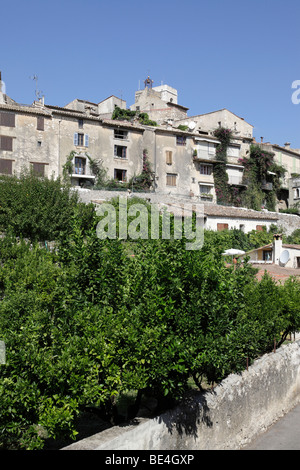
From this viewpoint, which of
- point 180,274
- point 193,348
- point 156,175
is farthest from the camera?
point 156,175

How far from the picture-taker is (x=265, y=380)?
40.3 feet

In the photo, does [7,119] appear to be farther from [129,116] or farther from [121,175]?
[129,116]

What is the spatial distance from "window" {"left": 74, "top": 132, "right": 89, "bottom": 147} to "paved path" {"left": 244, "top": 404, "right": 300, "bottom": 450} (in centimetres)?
Result: 3719

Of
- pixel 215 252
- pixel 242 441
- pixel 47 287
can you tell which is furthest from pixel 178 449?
pixel 47 287

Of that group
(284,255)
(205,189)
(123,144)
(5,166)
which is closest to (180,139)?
(205,189)

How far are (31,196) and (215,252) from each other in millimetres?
21648

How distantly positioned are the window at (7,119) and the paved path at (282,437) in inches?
1449

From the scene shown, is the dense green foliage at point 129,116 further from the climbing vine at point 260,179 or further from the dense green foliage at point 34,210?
the dense green foliage at point 34,210

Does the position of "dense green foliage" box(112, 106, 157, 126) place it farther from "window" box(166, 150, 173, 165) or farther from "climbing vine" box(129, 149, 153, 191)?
"climbing vine" box(129, 149, 153, 191)

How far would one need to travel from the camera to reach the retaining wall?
7.54 meters

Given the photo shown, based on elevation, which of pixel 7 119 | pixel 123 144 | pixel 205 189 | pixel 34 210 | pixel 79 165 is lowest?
pixel 34 210

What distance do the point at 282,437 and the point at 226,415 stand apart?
2.64 m

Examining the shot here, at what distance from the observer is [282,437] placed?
39.1 ft

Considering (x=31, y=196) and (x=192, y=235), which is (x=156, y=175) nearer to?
(x=31, y=196)
